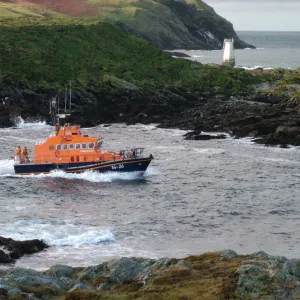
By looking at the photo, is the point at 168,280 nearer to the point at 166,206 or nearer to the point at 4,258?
the point at 4,258

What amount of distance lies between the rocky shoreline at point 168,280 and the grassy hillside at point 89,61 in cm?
7460

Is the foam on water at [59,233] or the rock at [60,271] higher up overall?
the rock at [60,271]

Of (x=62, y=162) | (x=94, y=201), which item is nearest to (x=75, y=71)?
(x=62, y=162)

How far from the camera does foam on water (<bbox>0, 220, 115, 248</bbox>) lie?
4303 cm

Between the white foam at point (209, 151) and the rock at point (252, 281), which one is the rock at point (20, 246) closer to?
the rock at point (252, 281)

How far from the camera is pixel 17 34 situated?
411 feet

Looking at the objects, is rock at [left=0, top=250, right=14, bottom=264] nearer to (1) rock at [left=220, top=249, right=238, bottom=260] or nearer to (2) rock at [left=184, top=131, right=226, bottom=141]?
(1) rock at [left=220, top=249, right=238, bottom=260]

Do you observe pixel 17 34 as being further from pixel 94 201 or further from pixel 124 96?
pixel 94 201

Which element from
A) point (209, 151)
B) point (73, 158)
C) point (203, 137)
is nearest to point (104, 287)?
point (73, 158)

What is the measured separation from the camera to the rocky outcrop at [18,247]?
39.8 metres

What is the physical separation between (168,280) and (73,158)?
3360cm

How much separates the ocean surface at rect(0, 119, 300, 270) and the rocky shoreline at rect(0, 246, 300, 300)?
7.11 metres

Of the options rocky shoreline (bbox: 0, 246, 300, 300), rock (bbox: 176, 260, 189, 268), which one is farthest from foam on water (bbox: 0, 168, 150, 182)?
rock (bbox: 176, 260, 189, 268)

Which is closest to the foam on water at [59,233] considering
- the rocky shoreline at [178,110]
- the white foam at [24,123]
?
the rocky shoreline at [178,110]
